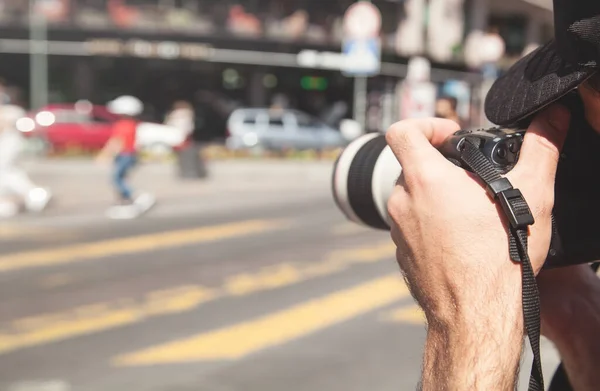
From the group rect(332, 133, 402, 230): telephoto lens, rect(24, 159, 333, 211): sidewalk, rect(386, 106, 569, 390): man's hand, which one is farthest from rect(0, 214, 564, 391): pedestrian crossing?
rect(24, 159, 333, 211): sidewalk

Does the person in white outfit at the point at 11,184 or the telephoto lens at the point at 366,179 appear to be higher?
the person in white outfit at the point at 11,184

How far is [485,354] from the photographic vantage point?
1.08 metres

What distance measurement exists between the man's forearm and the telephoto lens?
0.85 feet

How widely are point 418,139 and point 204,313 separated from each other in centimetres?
530

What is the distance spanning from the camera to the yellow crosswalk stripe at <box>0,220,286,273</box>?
27.6 feet

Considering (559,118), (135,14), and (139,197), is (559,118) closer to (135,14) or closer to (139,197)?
(139,197)

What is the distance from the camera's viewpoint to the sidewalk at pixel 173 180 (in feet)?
52.4

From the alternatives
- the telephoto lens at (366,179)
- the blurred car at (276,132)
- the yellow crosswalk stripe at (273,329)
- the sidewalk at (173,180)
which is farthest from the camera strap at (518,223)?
the blurred car at (276,132)

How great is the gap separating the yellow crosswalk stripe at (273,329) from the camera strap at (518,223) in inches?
162

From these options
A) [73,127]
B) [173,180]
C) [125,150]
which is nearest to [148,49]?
[73,127]

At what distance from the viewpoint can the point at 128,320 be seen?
6125 mm

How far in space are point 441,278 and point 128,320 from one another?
5.24 meters

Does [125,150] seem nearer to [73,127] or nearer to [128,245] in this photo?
[128,245]

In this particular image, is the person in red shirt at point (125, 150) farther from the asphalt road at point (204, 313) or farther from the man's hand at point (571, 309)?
the man's hand at point (571, 309)
